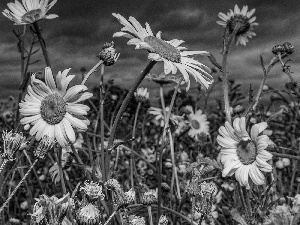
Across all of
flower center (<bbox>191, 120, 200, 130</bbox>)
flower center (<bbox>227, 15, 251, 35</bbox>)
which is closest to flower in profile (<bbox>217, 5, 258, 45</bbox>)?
flower center (<bbox>227, 15, 251, 35</bbox>)

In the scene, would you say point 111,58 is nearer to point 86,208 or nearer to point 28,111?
point 28,111

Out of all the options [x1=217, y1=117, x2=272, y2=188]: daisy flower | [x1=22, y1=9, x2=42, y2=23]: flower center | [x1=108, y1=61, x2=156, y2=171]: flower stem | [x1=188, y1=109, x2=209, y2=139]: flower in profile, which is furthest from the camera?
[x1=188, y1=109, x2=209, y2=139]: flower in profile

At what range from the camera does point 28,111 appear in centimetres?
106

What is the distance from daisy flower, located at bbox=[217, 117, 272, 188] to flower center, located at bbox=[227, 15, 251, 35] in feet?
2.00

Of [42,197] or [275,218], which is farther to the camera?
[42,197]

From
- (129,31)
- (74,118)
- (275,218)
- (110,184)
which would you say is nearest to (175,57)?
(129,31)

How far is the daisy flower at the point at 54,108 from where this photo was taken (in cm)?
103

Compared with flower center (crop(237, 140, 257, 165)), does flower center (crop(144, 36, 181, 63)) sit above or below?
above

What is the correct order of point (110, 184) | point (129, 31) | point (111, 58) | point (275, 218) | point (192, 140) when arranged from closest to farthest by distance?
point (275, 218) → point (110, 184) → point (129, 31) → point (111, 58) → point (192, 140)

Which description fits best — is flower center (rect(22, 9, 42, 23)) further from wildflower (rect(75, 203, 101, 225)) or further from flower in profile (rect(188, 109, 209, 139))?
flower in profile (rect(188, 109, 209, 139))

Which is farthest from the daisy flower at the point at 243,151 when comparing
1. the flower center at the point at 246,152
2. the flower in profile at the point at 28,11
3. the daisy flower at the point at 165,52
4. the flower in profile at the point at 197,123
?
the flower in profile at the point at 197,123

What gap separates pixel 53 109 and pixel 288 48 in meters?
0.89

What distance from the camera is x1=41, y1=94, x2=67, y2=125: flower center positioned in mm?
1055

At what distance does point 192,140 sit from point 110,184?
235cm
